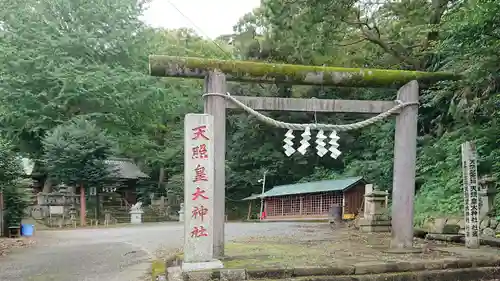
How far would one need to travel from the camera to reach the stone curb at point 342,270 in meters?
5.10

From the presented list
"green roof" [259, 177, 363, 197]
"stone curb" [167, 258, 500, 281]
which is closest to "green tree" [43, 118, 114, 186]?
"green roof" [259, 177, 363, 197]

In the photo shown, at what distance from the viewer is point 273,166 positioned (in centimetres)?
2894

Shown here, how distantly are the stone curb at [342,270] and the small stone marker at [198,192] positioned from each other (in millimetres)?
265

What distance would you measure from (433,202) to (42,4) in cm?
2465

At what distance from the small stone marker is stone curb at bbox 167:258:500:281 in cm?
26

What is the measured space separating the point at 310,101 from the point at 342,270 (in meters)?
2.67

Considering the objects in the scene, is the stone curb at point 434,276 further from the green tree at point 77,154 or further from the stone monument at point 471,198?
the green tree at point 77,154

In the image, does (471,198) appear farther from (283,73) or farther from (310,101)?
(283,73)

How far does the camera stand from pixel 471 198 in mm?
7633

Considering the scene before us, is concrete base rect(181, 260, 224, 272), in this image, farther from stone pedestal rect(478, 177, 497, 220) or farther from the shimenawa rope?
stone pedestal rect(478, 177, 497, 220)

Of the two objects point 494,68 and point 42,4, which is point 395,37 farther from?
point 42,4

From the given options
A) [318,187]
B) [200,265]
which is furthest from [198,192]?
[318,187]

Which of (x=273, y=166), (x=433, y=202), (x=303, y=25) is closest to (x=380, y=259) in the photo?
(x=433, y=202)

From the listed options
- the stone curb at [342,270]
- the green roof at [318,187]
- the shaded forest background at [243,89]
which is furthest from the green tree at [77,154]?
the stone curb at [342,270]
